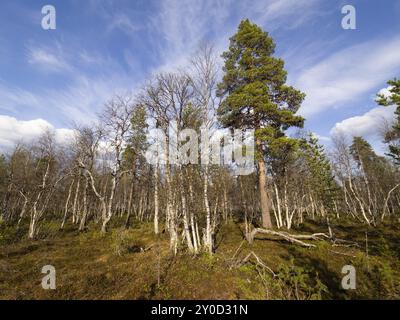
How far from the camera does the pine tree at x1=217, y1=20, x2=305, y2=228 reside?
56.2 ft

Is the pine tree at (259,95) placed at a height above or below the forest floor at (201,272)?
above

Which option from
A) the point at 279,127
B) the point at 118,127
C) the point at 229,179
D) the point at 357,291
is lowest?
the point at 357,291

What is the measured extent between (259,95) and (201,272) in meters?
13.0

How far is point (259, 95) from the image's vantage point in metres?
16.9

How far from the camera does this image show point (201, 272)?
9.16 metres

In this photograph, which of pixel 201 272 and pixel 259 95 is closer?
pixel 201 272

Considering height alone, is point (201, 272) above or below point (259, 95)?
below

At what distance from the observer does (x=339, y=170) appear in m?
34.9

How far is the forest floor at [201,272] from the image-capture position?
783 cm

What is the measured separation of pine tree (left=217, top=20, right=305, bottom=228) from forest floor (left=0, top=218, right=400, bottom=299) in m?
6.35

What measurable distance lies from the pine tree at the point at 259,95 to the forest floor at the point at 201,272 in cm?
635
